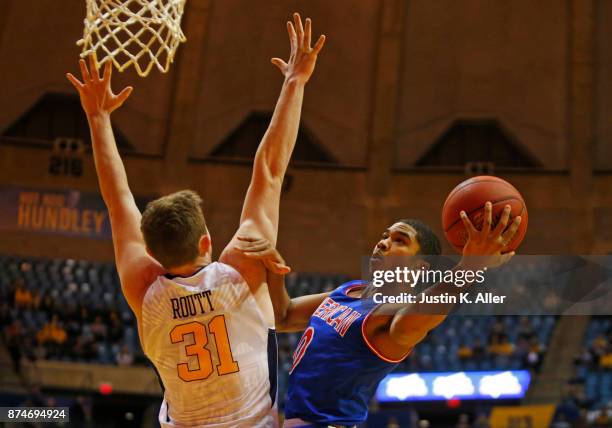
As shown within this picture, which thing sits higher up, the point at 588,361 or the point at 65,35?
the point at 65,35

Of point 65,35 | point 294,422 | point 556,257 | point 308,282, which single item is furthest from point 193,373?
point 308,282

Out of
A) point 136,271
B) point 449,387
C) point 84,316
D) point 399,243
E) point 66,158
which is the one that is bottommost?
→ point 449,387

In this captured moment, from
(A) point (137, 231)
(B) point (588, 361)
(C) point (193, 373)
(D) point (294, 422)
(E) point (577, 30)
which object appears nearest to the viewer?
(C) point (193, 373)

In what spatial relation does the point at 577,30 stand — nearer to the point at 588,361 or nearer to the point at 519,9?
the point at 519,9

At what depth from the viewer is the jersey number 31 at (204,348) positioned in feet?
8.94

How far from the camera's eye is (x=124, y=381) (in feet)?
51.7

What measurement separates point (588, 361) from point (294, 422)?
1410 cm

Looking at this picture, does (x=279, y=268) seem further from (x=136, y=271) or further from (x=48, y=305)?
(x=48, y=305)

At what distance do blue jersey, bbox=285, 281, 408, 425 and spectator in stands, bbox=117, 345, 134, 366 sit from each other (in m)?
13.0

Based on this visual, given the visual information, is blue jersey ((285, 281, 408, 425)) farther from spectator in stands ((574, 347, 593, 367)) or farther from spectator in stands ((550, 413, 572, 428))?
spectator in stands ((574, 347, 593, 367))

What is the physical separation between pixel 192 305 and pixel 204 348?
0.15m

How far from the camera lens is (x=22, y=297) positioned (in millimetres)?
17109

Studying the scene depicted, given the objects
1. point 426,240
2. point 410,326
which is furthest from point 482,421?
point 410,326

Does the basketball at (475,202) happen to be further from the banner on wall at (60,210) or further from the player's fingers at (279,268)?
the banner on wall at (60,210)
